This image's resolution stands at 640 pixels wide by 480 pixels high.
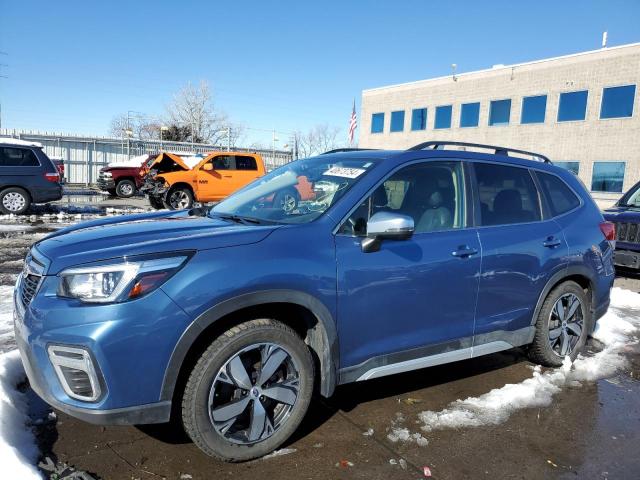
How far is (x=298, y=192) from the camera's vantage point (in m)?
3.58

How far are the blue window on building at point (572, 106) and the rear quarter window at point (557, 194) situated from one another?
25059 millimetres

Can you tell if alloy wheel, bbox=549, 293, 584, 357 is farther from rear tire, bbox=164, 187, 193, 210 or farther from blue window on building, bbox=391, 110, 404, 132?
blue window on building, bbox=391, 110, 404, 132

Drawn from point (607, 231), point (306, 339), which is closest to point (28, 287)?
point (306, 339)

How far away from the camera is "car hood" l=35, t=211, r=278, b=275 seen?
8.39 feet

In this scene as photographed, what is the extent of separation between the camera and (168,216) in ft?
12.3

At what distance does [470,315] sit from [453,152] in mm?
1191

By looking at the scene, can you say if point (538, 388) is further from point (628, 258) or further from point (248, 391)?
point (628, 258)

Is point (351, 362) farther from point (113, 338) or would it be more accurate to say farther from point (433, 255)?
point (113, 338)

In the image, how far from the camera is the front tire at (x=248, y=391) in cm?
262

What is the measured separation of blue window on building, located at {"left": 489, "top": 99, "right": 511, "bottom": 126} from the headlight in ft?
99.1

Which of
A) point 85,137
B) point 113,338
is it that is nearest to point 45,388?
point 113,338

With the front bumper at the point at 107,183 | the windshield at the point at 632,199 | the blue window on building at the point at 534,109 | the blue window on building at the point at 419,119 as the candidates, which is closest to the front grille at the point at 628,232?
the windshield at the point at 632,199

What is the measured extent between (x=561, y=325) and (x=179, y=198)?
555 inches

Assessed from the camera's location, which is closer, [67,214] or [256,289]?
[256,289]
